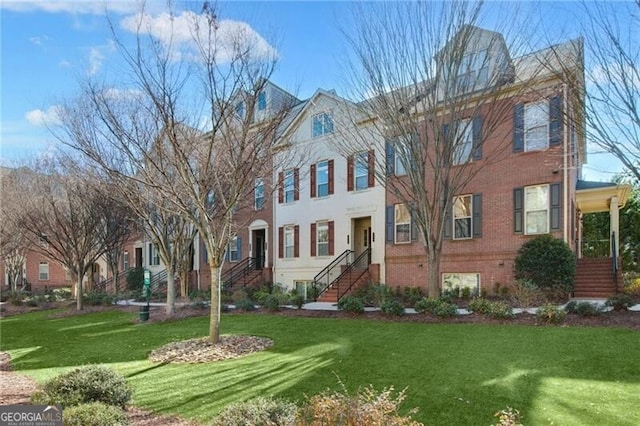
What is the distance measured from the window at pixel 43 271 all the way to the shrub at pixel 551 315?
130ft

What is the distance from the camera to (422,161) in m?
11.8

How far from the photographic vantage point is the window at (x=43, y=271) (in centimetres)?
3678

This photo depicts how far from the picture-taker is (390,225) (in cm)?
1750

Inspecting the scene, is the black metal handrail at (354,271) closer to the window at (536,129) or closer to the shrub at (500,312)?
the shrub at (500,312)

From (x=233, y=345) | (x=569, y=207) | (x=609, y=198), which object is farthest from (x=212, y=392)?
(x=609, y=198)

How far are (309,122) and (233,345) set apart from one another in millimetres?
13379

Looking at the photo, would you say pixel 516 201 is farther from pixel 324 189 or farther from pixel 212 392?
pixel 212 392

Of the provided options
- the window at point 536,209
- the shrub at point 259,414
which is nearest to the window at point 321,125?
the window at point 536,209

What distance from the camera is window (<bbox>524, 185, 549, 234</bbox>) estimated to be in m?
13.9

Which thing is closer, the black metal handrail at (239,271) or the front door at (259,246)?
the black metal handrail at (239,271)

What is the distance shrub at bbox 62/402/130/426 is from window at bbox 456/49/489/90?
419 inches

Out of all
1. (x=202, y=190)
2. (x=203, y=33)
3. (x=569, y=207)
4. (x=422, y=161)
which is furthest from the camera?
(x=569, y=207)

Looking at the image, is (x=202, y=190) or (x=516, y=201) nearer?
(x=202, y=190)

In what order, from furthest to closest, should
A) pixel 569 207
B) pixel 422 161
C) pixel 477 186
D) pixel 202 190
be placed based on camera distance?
1. pixel 477 186
2. pixel 569 207
3. pixel 422 161
4. pixel 202 190
